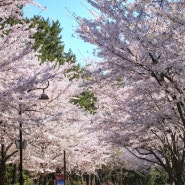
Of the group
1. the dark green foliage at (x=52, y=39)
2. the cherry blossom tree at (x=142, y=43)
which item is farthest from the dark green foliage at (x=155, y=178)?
the cherry blossom tree at (x=142, y=43)

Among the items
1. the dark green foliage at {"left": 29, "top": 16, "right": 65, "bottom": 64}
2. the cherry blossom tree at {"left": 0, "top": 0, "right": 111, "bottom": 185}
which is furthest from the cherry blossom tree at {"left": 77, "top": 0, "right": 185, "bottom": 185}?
the dark green foliage at {"left": 29, "top": 16, "right": 65, "bottom": 64}

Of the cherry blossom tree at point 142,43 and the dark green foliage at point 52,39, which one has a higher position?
the dark green foliage at point 52,39

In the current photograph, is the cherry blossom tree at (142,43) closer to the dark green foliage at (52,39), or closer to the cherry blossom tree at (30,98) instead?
the cherry blossom tree at (30,98)

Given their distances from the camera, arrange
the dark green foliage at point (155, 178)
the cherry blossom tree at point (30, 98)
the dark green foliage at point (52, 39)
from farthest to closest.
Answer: the dark green foliage at point (155, 178)
the dark green foliage at point (52, 39)
the cherry blossom tree at point (30, 98)

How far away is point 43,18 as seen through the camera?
137 ft

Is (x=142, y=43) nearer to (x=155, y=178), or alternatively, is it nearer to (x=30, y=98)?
(x=30, y=98)

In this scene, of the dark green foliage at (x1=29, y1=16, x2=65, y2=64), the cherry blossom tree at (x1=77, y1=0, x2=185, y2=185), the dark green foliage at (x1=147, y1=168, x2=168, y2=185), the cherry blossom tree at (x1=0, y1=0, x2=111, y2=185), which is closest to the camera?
the cherry blossom tree at (x1=77, y1=0, x2=185, y2=185)

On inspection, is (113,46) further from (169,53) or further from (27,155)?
(27,155)

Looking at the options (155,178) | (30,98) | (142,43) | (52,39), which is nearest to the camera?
(142,43)

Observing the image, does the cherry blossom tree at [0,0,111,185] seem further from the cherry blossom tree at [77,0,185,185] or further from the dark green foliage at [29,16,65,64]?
the dark green foliage at [29,16,65,64]

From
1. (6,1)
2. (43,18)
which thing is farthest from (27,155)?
(43,18)

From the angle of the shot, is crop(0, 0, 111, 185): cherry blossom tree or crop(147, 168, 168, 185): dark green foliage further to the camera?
crop(147, 168, 168, 185): dark green foliage

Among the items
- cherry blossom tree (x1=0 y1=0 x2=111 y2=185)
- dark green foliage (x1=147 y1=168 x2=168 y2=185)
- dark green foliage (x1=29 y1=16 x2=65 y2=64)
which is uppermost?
dark green foliage (x1=29 y1=16 x2=65 y2=64)

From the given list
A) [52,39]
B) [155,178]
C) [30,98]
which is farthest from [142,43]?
[155,178]
